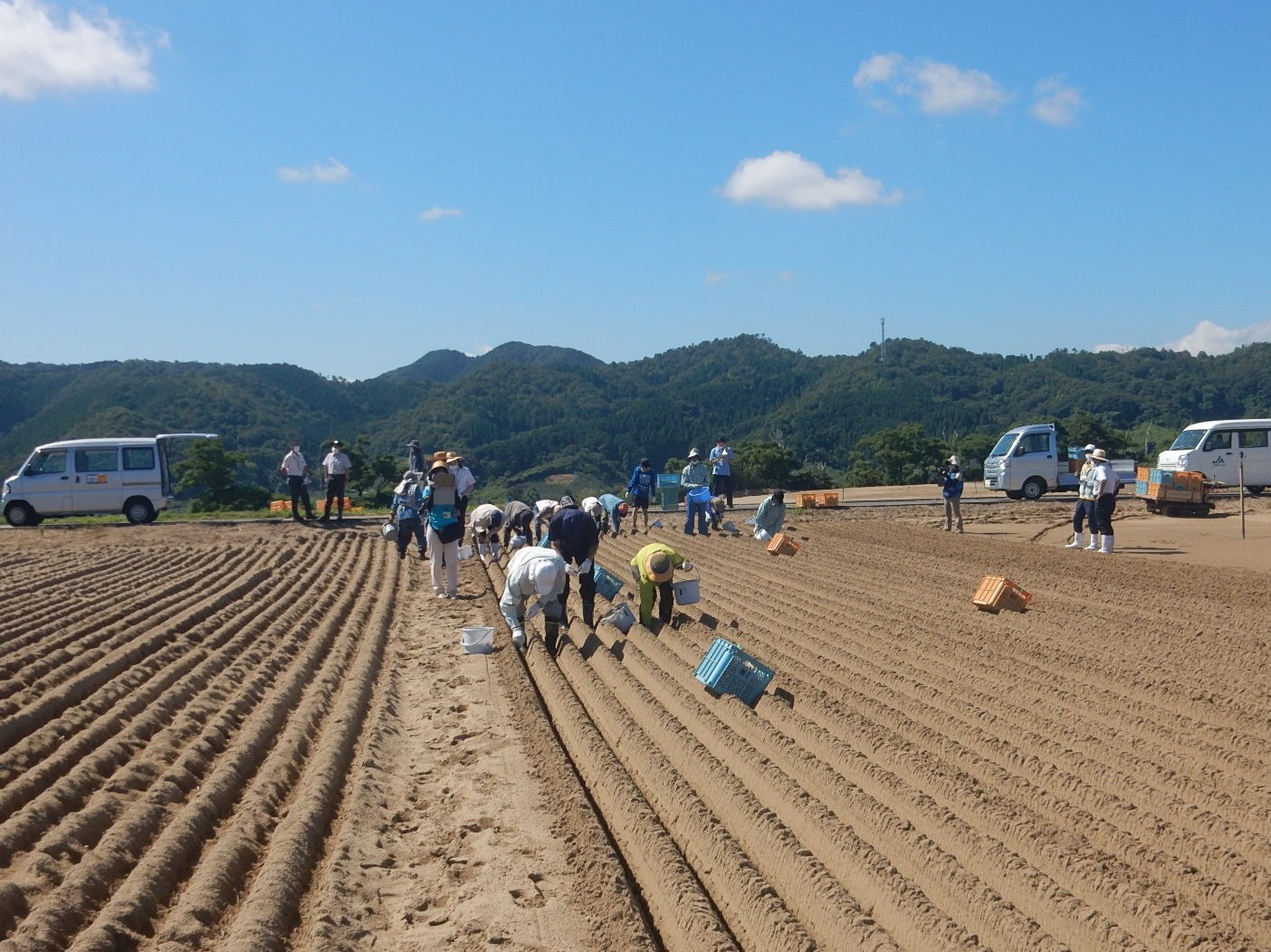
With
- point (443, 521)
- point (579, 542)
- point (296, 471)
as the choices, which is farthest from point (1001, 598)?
point (296, 471)

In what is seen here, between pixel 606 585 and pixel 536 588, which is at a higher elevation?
pixel 536 588

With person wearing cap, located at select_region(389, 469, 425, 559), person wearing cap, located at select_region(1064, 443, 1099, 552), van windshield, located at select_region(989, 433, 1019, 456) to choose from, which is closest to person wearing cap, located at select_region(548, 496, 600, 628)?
person wearing cap, located at select_region(389, 469, 425, 559)

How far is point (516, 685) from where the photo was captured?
721cm

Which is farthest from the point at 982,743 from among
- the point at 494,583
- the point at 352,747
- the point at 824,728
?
the point at 494,583

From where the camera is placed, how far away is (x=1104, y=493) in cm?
1326

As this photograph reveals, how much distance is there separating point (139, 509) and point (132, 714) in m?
14.4

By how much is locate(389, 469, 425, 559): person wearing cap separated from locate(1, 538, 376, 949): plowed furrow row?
5.36m

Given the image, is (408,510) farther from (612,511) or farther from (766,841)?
(766,841)

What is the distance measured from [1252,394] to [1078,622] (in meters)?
90.4

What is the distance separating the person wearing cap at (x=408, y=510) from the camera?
514 inches

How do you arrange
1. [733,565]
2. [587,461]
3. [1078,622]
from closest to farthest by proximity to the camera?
[1078,622], [733,565], [587,461]

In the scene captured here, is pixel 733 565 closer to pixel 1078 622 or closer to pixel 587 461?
pixel 1078 622

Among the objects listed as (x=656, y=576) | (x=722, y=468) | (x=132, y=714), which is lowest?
(x=132, y=714)

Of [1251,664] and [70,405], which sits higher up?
[70,405]
